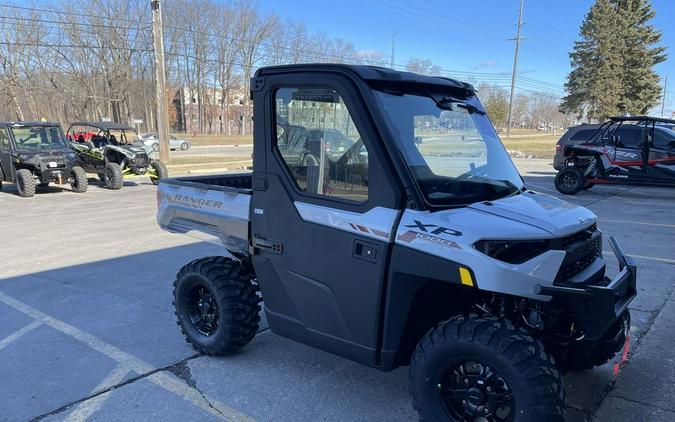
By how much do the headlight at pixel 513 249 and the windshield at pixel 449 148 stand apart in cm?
39

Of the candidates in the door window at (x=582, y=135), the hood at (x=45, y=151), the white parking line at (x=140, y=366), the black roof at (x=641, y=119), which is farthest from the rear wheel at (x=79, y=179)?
the door window at (x=582, y=135)

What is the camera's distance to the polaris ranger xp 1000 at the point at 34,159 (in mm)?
13250

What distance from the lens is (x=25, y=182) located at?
12953 mm

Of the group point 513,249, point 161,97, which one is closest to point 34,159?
point 161,97

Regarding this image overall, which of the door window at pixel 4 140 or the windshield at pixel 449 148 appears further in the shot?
the door window at pixel 4 140

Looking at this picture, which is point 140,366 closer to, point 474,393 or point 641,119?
point 474,393

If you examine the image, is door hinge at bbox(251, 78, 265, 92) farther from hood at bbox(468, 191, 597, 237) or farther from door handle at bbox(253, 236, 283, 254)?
hood at bbox(468, 191, 597, 237)

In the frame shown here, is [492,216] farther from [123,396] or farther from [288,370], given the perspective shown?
[123,396]

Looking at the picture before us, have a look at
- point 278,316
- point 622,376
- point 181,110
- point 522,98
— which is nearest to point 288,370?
point 278,316

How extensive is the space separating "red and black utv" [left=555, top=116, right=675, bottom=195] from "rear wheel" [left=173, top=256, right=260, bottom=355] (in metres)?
12.0

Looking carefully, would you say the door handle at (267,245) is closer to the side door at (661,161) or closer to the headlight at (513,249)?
the headlight at (513,249)

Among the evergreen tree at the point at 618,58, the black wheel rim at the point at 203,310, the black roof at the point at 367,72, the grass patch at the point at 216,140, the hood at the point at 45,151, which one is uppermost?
the evergreen tree at the point at 618,58

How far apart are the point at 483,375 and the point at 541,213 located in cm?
100

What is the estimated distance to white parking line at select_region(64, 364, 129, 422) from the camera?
3164 millimetres
